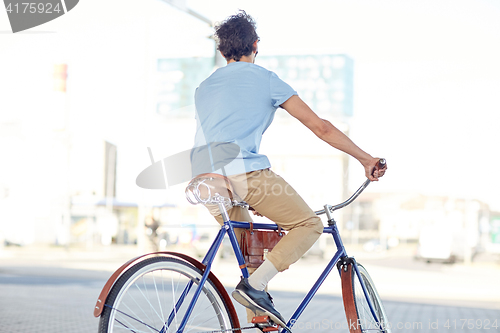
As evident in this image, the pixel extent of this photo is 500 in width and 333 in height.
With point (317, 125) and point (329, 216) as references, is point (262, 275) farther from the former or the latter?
point (317, 125)

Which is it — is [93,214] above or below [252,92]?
A: below

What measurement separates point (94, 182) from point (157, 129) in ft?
186

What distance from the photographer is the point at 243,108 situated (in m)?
2.79

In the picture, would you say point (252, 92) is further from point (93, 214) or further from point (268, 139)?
point (268, 139)

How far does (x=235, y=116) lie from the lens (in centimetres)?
279

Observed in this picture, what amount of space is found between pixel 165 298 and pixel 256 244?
513mm

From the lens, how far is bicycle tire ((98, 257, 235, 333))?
2523 mm

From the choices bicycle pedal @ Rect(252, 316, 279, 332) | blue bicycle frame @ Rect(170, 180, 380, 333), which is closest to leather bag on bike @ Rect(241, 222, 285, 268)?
blue bicycle frame @ Rect(170, 180, 380, 333)

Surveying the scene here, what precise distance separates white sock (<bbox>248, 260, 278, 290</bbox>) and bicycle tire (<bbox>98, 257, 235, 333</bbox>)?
187mm

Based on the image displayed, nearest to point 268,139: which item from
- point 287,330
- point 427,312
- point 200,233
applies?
point 200,233

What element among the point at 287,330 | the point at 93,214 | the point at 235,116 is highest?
the point at 235,116

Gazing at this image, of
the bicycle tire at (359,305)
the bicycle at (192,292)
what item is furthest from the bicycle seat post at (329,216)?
the bicycle tire at (359,305)

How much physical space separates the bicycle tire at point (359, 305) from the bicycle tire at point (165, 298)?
24.5 inches

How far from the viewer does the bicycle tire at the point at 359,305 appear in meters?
3.05
